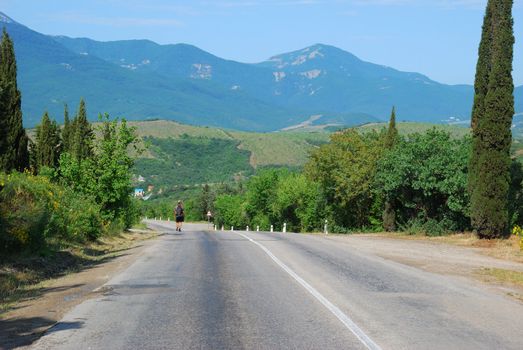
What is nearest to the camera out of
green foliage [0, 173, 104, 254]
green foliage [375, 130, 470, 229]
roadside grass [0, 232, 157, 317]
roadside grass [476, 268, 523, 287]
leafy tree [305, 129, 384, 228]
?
roadside grass [0, 232, 157, 317]

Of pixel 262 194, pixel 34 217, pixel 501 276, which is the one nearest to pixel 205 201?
pixel 262 194

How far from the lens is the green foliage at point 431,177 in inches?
1340

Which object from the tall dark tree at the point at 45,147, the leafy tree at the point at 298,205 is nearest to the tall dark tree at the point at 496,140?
the tall dark tree at the point at 45,147

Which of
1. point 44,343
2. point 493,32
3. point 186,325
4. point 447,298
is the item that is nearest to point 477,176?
point 493,32

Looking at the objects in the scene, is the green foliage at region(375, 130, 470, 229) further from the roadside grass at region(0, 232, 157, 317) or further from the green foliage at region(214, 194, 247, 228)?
the green foliage at region(214, 194, 247, 228)

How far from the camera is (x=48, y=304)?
12.2 metres

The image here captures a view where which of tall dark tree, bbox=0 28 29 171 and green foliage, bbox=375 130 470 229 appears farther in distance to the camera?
tall dark tree, bbox=0 28 29 171

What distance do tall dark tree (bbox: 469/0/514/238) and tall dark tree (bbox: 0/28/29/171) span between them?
25033 millimetres

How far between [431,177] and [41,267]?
22.8m

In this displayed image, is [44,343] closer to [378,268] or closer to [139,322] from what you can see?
[139,322]

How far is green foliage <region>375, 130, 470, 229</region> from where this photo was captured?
3403cm

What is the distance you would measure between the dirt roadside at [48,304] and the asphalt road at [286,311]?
11.1 inches

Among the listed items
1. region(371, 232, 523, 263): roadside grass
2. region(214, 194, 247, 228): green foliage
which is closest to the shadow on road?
region(371, 232, 523, 263): roadside grass

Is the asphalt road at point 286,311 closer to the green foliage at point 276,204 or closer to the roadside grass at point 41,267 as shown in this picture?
the roadside grass at point 41,267
